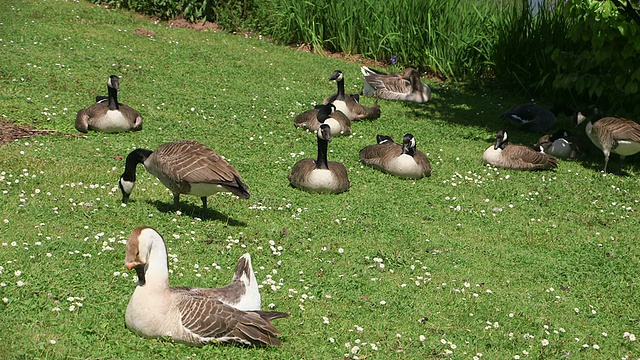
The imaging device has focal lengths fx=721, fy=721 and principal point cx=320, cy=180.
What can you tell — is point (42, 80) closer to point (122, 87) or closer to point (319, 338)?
point (122, 87)

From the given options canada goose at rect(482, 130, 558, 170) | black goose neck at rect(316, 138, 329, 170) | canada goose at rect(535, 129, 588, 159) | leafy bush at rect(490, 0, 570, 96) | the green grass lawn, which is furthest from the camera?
leafy bush at rect(490, 0, 570, 96)

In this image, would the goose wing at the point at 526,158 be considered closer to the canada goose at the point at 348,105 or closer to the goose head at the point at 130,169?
the canada goose at the point at 348,105

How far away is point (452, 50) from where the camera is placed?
2042 centimetres

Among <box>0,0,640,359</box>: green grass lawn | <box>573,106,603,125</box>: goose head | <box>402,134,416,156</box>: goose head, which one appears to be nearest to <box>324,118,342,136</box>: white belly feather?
<box>0,0,640,359</box>: green grass lawn

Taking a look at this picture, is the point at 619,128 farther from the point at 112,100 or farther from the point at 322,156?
the point at 112,100

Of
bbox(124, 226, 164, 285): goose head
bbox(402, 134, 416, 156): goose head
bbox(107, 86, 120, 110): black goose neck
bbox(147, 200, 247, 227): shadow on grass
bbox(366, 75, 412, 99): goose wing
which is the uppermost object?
bbox(124, 226, 164, 285): goose head

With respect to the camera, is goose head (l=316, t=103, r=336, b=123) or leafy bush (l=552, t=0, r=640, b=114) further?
goose head (l=316, t=103, r=336, b=123)

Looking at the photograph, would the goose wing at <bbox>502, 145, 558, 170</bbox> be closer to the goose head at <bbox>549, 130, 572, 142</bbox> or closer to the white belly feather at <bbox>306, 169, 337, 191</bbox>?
the goose head at <bbox>549, 130, 572, 142</bbox>

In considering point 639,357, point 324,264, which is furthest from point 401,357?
point 639,357

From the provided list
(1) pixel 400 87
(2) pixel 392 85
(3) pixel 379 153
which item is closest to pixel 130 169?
(3) pixel 379 153

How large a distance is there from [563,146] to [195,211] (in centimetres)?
853

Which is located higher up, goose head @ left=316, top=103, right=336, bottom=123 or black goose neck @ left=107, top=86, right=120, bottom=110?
black goose neck @ left=107, top=86, right=120, bottom=110

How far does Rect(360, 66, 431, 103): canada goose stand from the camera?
59.6ft

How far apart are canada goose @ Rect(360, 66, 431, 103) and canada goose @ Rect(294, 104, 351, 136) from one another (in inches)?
124
